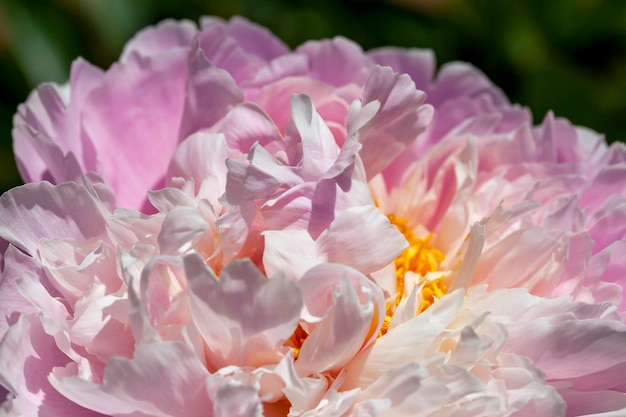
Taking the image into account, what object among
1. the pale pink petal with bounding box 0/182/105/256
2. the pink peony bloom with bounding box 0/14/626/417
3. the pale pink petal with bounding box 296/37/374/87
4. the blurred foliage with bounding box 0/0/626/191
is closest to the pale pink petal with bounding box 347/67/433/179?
the pink peony bloom with bounding box 0/14/626/417

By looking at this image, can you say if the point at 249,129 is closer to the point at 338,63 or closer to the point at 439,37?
the point at 338,63

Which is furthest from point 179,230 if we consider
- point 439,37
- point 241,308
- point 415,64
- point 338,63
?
point 439,37

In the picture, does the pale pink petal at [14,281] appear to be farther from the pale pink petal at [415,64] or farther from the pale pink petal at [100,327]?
the pale pink petal at [415,64]

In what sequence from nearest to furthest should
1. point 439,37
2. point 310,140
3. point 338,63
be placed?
point 310,140 → point 338,63 → point 439,37

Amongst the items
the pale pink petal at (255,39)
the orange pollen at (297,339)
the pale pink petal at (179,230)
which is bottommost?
the orange pollen at (297,339)

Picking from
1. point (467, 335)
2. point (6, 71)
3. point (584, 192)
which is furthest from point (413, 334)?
point (6, 71)

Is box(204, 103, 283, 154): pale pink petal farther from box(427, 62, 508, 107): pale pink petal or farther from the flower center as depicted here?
box(427, 62, 508, 107): pale pink petal

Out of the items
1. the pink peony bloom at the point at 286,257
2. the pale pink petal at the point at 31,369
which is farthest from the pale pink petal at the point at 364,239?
the pale pink petal at the point at 31,369
